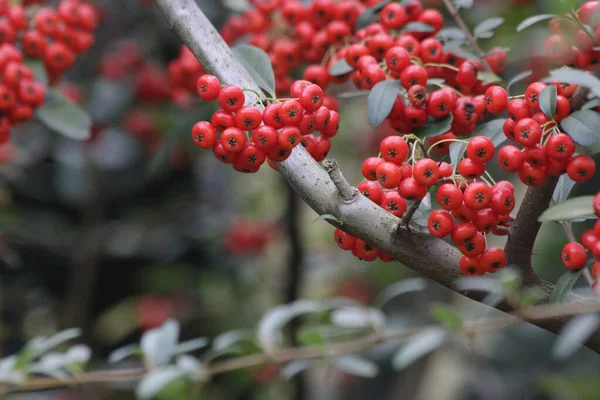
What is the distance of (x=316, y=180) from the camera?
93 centimetres

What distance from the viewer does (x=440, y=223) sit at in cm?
89

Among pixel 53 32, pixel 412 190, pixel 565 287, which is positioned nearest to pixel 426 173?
pixel 412 190

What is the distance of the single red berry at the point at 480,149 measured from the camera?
2.98 ft

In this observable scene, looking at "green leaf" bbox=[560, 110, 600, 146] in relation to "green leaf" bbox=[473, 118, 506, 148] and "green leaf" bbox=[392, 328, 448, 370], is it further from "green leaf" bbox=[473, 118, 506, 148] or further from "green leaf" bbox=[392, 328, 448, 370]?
"green leaf" bbox=[392, 328, 448, 370]

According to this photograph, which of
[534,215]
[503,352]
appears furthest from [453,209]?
[503,352]

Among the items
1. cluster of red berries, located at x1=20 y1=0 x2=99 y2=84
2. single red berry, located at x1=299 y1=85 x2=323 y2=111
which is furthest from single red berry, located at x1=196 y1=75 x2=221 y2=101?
cluster of red berries, located at x1=20 y1=0 x2=99 y2=84

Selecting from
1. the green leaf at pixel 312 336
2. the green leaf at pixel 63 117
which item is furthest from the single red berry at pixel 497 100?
the green leaf at pixel 63 117

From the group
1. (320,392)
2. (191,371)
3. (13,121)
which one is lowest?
(320,392)

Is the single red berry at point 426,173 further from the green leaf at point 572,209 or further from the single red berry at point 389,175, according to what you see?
the green leaf at point 572,209

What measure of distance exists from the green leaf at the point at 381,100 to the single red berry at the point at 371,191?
3.7 inches

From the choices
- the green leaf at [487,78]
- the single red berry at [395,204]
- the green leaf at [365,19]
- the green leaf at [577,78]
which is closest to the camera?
the green leaf at [577,78]

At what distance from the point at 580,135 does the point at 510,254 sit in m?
0.20

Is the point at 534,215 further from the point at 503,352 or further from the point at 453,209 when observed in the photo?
the point at 503,352

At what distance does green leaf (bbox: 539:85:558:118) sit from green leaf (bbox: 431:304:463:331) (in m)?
0.45
